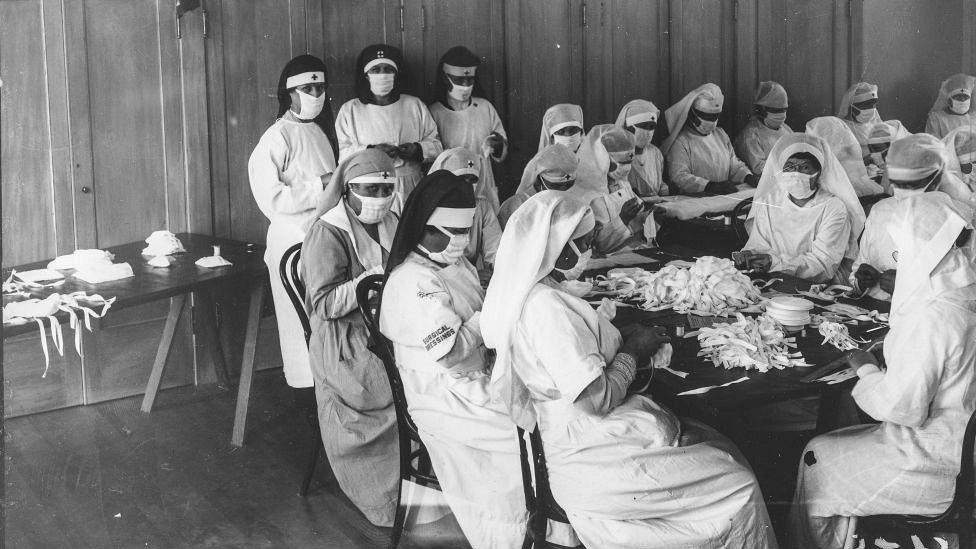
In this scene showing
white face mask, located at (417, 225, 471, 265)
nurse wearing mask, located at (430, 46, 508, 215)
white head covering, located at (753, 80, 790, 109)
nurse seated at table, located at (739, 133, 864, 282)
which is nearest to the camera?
white face mask, located at (417, 225, 471, 265)

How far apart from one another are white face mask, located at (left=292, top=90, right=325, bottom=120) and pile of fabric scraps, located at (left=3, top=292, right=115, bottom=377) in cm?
96

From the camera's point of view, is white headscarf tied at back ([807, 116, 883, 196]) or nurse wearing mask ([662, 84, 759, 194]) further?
nurse wearing mask ([662, 84, 759, 194])

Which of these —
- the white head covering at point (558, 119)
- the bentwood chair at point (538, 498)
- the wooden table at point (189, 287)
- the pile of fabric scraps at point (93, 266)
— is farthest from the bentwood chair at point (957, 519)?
the pile of fabric scraps at point (93, 266)

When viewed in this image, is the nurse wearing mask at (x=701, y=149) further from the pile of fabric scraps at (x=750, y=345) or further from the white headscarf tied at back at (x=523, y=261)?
the white headscarf tied at back at (x=523, y=261)

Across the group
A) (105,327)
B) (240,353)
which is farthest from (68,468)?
(240,353)

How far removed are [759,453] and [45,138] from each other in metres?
2.61

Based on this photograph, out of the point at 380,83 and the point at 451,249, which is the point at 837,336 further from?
the point at 380,83

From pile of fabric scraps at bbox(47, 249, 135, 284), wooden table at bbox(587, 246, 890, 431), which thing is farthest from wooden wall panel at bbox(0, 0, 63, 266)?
wooden table at bbox(587, 246, 890, 431)

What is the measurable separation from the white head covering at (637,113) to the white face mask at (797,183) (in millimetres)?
667

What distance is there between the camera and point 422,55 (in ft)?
11.0

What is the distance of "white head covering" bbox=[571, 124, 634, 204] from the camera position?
11.9ft

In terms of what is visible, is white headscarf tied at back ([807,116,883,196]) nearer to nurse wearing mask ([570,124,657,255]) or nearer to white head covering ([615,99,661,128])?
white head covering ([615,99,661,128])

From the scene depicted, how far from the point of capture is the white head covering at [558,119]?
3.43 metres

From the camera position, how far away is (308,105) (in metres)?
3.07
